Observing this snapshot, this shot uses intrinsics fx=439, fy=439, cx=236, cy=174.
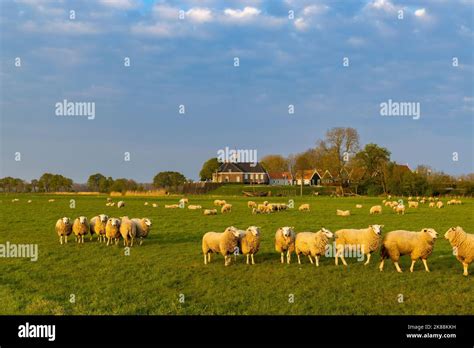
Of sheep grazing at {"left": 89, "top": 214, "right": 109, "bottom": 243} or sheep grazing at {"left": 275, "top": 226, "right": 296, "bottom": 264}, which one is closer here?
sheep grazing at {"left": 275, "top": 226, "right": 296, "bottom": 264}

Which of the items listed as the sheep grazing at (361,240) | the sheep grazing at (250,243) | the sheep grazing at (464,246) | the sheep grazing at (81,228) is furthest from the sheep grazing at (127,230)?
the sheep grazing at (464,246)

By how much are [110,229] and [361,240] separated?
A: 11782 mm

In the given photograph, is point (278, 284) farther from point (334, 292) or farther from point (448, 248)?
point (448, 248)

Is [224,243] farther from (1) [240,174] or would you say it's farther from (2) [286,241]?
(1) [240,174]

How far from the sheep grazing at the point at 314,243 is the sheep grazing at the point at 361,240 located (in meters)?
0.73

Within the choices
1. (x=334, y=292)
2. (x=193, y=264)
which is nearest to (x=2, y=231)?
(x=193, y=264)

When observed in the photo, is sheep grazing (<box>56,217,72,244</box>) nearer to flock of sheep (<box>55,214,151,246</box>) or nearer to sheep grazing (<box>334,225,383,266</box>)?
flock of sheep (<box>55,214,151,246</box>)

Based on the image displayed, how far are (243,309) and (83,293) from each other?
4.94 meters

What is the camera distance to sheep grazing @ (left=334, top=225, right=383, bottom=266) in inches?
628

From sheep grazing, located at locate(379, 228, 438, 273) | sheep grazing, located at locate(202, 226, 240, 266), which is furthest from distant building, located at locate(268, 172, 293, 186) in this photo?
sheep grazing, located at locate(379, 228, 438, 273)

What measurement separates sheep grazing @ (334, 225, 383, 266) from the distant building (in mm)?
121811

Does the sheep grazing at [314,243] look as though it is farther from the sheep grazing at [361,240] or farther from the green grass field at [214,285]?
the sheep grazing at [361,240]

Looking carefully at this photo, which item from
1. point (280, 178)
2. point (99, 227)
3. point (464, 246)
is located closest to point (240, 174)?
point (280, 178)
